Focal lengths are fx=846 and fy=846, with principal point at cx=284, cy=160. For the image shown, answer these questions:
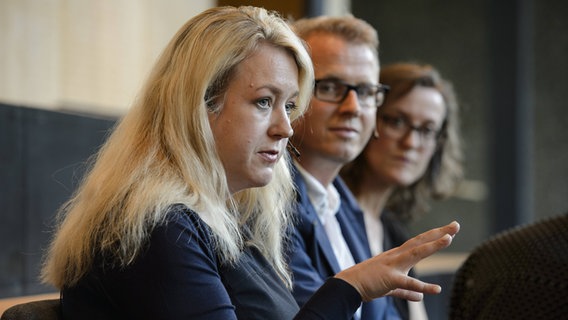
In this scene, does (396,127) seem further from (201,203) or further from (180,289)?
(180,289)

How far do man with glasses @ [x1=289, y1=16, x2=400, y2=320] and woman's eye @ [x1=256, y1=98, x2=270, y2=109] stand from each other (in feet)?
1.56

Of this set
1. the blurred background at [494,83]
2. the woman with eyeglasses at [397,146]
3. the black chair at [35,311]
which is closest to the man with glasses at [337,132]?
the woman with eyeglasses at [397,146]

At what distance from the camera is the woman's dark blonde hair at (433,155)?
8.70ft

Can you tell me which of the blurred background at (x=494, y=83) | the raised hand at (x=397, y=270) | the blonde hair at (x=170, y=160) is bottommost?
the blurred background at (x=494, y=83)

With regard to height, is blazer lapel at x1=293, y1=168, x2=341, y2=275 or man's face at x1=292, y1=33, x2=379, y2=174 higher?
man's face at x1=292, y1=33, x2=379, y2=174

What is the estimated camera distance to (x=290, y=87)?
1.48 meters

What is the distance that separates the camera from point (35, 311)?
1236mm

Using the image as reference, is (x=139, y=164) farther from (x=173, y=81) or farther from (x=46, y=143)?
(x=46, y=143)

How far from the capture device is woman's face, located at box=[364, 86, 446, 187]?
257 centimetres

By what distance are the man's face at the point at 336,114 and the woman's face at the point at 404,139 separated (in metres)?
0.45

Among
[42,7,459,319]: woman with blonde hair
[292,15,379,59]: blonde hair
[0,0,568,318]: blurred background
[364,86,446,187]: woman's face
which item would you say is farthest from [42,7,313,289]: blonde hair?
[0,0,568,318]: blurred background

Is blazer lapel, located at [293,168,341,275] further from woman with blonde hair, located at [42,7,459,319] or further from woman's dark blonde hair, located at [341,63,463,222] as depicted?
woman's dark blonde hair, located at [341,63,463,222]

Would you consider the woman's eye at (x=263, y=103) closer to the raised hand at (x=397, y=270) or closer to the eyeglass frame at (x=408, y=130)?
the raised hand at (x=397, y=270)

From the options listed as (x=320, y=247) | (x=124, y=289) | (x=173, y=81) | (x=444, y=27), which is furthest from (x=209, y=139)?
(x=444, y=27)
